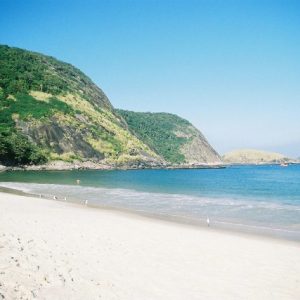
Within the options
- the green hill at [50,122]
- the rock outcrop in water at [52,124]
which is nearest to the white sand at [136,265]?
the rock outcrop in water at [52,124]

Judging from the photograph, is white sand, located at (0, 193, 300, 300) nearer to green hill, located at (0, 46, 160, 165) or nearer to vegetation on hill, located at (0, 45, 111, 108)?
green hill, located at (0, 46, 160, 165)

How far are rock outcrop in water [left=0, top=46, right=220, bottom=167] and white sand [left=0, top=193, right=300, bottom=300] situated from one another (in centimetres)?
8919

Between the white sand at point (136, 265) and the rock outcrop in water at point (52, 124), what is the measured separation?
8919 centimetres

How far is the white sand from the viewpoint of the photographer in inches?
352

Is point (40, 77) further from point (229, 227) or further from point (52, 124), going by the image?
point (229, 227)

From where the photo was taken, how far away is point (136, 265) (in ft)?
37.9

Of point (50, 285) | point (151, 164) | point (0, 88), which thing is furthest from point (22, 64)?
point (50, 285)

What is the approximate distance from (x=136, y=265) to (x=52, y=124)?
116298mm

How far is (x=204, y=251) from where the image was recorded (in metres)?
14.4

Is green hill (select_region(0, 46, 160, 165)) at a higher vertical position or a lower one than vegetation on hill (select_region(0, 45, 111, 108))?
lower

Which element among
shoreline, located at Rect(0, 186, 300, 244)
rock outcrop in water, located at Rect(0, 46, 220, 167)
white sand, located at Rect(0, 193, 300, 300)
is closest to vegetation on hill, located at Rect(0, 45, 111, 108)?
rock outcrop in water, located at Rect(0, 46, 220, 167)

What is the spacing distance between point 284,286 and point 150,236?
7.68 m

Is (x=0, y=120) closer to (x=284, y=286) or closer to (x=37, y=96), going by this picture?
(x=37, y=96)

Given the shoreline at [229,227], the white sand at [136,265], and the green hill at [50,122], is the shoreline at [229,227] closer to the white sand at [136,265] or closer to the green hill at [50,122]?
the white sand at [136,265]
